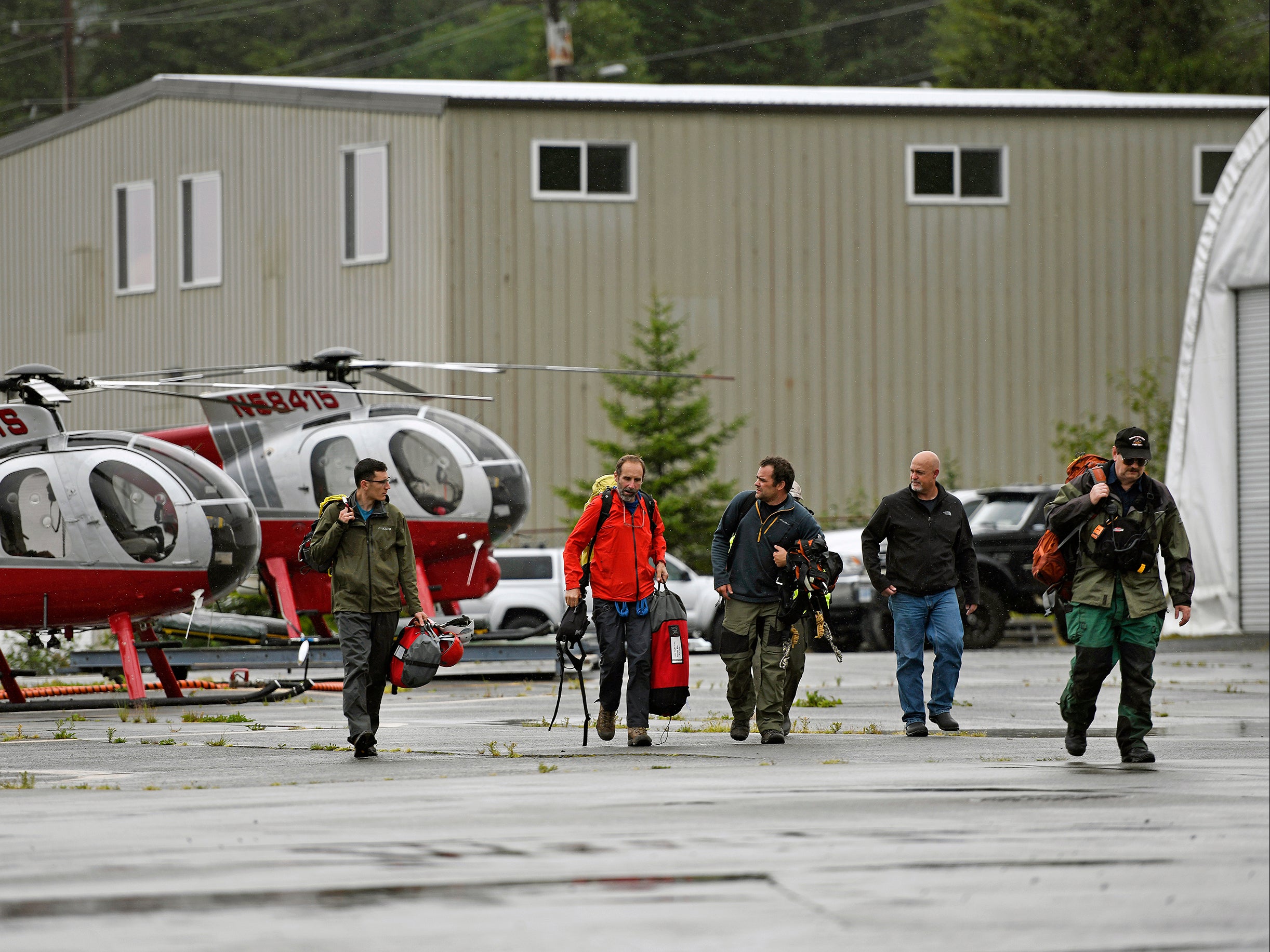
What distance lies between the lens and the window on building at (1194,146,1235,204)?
3328cm

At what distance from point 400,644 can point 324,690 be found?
6.46m

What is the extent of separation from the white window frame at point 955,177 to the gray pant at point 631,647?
68.6ft

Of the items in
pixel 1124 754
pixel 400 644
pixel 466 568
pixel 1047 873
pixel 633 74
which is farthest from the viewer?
pixel 633 74

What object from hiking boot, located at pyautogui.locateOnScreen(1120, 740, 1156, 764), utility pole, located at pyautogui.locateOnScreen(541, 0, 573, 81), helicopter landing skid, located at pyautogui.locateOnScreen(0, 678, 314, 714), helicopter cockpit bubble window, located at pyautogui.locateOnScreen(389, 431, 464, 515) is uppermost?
utility pole, located at pyautogui.locateOnScreen(541, 0, 573, 81)

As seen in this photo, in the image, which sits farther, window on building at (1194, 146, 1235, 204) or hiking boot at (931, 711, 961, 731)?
window on building at (1194, 146, 1235, 204)

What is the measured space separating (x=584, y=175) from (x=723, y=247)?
253 cm

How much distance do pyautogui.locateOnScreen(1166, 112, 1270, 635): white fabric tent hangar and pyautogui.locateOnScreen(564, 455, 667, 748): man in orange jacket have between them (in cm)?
1509

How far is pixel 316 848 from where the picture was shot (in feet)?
26.1

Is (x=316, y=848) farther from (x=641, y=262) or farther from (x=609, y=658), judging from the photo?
(x=641, y=262)

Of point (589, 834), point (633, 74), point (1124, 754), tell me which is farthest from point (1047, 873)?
point (633, 74)

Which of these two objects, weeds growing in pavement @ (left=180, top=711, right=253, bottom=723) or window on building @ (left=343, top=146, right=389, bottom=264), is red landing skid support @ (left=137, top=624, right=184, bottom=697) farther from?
window on building @ (left=343, top=146, right=389, bottom=264)

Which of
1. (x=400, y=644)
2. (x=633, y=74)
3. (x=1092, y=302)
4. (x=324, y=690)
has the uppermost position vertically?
(x=633, y=74)

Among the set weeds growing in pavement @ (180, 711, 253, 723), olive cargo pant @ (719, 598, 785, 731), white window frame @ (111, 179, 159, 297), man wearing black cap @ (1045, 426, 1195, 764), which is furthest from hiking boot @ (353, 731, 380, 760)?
white window frame @ (111, 179, 159, 297)

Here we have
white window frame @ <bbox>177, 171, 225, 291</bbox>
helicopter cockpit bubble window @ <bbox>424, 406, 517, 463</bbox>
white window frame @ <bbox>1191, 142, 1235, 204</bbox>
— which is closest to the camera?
helicopter cockpit bubble window @ <bbox>424, 406, 517, 463</bbox>
